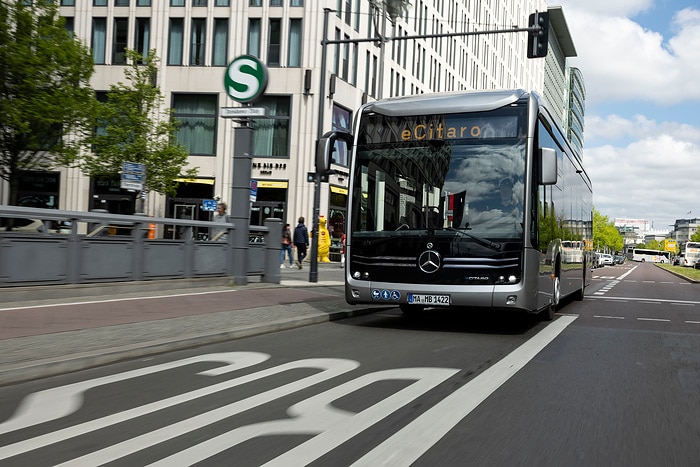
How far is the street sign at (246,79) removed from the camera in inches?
542

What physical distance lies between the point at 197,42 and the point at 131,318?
102ft

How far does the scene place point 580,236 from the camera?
1639 centimetres

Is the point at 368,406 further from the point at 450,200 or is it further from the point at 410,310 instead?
the point at 410,310

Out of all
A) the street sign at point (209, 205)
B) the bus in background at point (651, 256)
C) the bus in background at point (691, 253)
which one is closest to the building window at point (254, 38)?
the street sign at point (209, 205)

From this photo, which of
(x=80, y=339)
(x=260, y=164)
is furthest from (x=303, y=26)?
(x=80, y=339)

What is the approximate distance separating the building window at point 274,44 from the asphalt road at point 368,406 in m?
29.8

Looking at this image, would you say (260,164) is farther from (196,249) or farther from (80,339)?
(80,339)

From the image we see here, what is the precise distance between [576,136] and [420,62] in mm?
82916

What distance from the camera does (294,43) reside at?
120 feet

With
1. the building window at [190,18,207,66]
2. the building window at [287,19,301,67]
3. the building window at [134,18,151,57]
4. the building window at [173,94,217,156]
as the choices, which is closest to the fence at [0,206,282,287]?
the building window at [287,19,301,67]

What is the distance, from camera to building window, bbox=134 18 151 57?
38.3 meters

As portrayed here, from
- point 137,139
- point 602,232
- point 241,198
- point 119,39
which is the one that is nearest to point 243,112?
point 241,198

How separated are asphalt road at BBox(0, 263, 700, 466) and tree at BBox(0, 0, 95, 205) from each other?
19025 mm

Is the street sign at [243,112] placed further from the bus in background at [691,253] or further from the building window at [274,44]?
the bus in background at [691,253]
